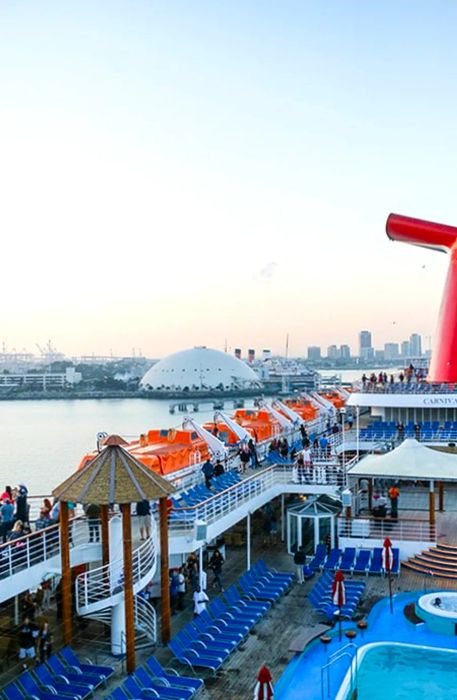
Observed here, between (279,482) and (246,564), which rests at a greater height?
(279,482)

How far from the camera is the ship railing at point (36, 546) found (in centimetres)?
994

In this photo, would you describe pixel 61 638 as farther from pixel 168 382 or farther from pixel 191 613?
pixel 168 382

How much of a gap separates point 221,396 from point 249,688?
391 ft

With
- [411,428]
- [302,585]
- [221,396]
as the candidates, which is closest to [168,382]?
[221,396]

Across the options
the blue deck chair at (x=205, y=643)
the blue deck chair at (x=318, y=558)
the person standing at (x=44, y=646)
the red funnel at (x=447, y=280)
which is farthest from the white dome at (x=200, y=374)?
the person standing at (x=44, y=646)

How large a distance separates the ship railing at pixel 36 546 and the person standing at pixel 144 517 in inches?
38.6

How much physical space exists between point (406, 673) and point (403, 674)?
0.07m

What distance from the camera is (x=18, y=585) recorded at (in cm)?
1009

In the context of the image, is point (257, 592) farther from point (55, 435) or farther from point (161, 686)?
point (55, 435)

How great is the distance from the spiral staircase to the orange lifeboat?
624 centimetres

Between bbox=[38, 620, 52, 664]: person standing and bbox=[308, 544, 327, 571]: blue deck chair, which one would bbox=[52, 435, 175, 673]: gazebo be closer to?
bbox=[38, 620, 52, 664]: person standing

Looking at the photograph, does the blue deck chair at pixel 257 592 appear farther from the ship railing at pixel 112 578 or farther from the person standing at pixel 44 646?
the person standing at pixel 44 646

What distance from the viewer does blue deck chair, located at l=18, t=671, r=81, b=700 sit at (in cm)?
877

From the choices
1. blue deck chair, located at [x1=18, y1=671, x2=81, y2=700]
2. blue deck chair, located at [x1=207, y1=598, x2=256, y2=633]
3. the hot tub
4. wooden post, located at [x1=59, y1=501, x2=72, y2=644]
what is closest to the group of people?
blue deck chair, located at [x1=207, y1=598, x2=256, y2=633]
